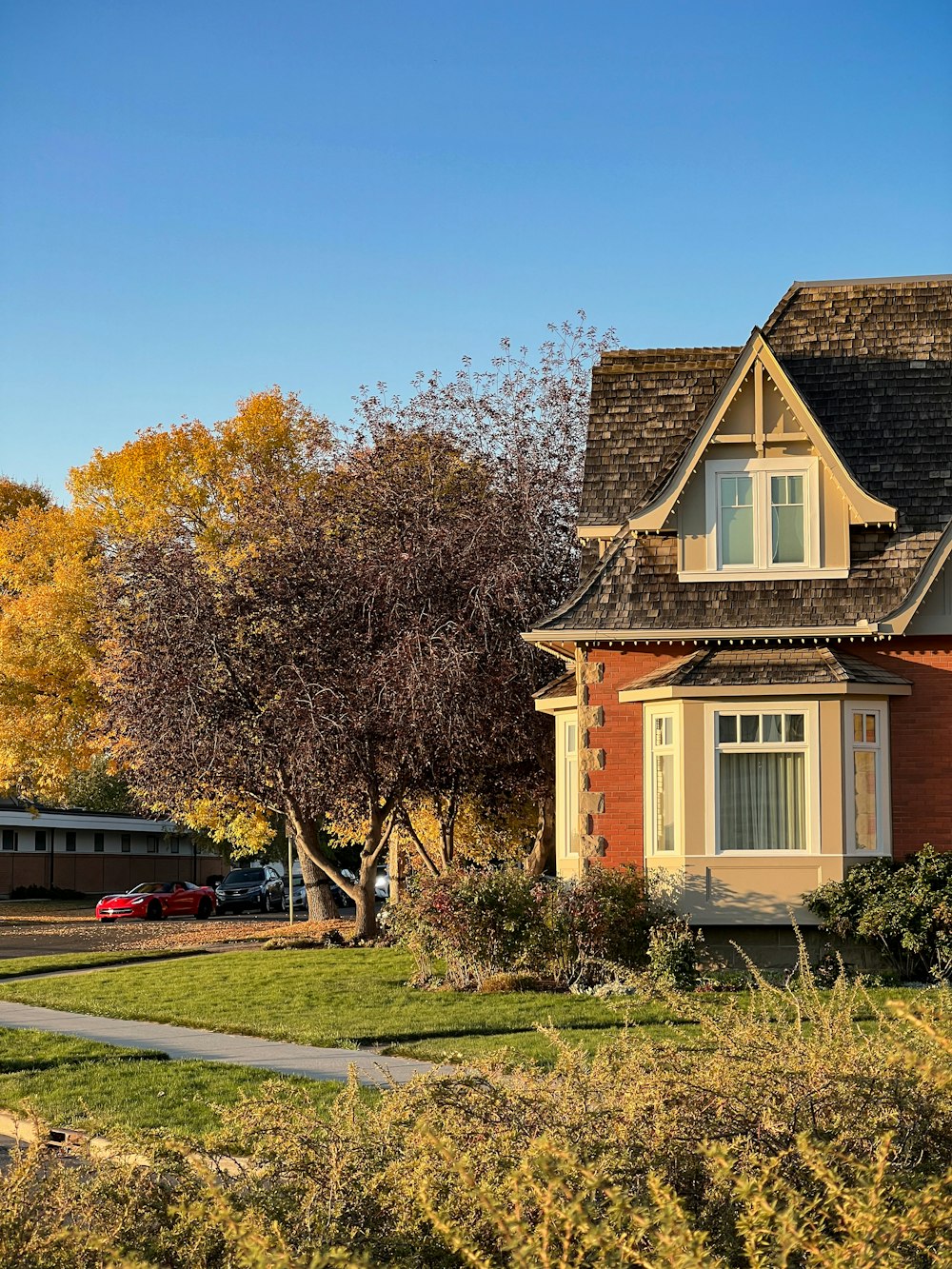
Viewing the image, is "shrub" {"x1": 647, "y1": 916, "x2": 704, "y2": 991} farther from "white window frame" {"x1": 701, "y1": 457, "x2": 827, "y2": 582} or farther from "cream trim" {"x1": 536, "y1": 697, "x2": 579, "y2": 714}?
"white window frame" {"x1": 701, "y1": 457, "x2": 827, "y2": 582}

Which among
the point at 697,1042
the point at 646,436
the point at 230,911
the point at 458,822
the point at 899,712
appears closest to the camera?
the point at 697,1042

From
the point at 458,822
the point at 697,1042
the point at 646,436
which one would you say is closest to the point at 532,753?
the point at 458,822

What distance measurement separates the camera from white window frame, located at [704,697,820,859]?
18.0 meters

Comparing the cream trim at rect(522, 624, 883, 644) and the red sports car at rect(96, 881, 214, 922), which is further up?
the cream trim at rect(522, 624, 883, 644)

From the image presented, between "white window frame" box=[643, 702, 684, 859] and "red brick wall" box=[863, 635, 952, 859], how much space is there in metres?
2.66

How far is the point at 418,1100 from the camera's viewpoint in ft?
18.3

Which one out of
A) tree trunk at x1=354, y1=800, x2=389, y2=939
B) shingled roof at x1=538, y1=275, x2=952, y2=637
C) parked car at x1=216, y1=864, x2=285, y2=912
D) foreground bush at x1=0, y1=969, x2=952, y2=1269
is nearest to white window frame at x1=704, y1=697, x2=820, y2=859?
shingled roof at x1=538, y1=275, x2=952, y2=637

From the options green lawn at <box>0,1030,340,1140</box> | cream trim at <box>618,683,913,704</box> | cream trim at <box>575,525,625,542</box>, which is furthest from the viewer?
cream trim at <box>575,525,625,542</box>

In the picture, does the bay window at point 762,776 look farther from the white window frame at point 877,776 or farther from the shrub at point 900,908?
the shrub at point 900,908

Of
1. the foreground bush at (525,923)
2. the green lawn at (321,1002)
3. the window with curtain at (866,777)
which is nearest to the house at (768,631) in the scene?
the window with curtain at (866,777)

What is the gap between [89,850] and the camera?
61.0m

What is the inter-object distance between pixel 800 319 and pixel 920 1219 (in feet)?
61.9

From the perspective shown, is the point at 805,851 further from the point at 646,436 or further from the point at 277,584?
the point at 277,584

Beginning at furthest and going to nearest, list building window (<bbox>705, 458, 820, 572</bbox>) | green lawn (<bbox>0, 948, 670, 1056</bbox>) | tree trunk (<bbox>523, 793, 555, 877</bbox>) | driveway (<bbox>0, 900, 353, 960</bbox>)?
tree trunk (<bbox>523, 793, 555, 877</bbox>) → driveway (<bbox>0, 900, 353, 960</bbox>) → building window (<bbox>705, 458, 820, 572</bbox>) → green lawn (<bbox>0, 948, 670, 1056</bbox>)
